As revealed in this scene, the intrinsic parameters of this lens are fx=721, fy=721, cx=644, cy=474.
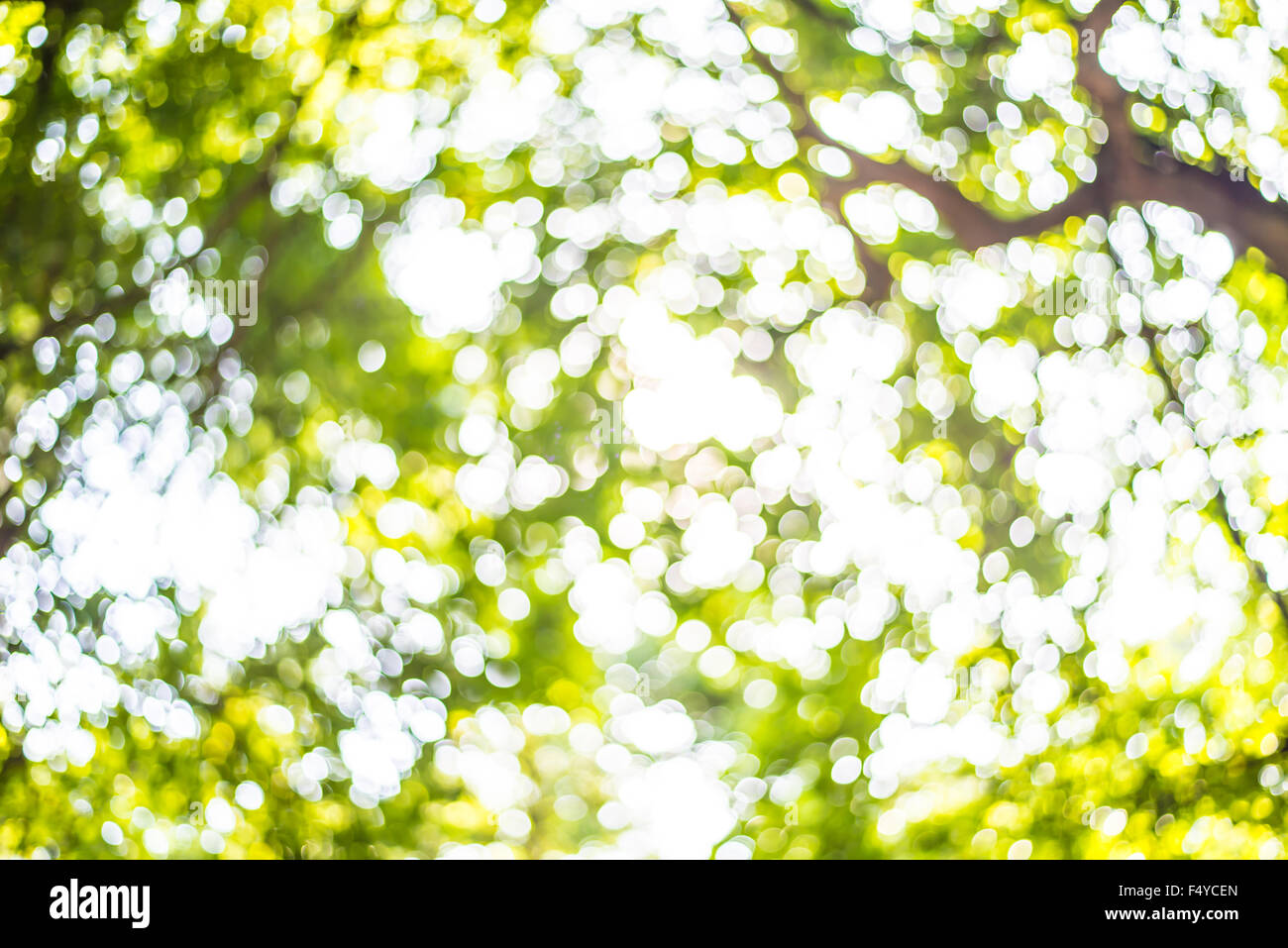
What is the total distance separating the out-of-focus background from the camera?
124cm

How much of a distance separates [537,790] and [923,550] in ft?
2.57

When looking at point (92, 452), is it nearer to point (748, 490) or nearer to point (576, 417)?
point (576, 417)

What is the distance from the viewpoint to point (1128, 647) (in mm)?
1293

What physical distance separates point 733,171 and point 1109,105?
72 centimetres

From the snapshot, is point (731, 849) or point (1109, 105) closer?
point (731, 849)

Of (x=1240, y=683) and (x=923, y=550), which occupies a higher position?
(x=923, y=550)

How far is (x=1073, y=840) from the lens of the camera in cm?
129

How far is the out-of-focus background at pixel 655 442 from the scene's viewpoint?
4.08ft

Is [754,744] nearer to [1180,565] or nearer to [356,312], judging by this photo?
[1180,565]

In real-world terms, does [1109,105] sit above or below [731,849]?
above

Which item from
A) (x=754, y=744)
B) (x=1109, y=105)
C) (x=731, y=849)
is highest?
(x=1109, y=105)

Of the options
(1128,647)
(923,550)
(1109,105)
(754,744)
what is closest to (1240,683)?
(1128,647)

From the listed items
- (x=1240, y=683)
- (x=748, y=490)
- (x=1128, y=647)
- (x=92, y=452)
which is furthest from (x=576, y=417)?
(x=1240, y=683)

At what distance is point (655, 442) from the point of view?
1246 mm
